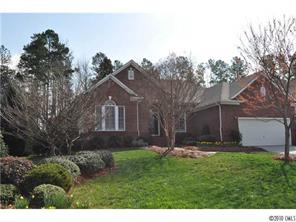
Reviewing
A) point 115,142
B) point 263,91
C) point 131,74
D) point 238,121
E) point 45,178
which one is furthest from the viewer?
point 131,74

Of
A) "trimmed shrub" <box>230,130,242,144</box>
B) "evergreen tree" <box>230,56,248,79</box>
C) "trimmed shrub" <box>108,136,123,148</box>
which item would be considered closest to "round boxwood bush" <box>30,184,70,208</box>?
"evergreen tree" <box>230,56,248,79</box>

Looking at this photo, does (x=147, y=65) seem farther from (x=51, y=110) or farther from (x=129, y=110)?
(x=51, y=110)

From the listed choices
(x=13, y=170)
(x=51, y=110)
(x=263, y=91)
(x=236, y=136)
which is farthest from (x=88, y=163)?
(x=236, y=136)

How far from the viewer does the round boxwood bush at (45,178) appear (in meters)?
8.77

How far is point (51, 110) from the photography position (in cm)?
1252

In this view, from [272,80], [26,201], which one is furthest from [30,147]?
[272,80]

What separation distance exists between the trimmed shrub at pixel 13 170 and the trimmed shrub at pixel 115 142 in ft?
35.0

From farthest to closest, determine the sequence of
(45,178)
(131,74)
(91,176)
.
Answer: (131,74)
(91,176)
(45,178)

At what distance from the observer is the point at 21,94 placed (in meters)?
13.0

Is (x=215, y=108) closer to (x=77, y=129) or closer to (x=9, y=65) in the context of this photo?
(x=77, y=129)

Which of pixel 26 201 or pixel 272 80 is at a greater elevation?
pixel 272 80

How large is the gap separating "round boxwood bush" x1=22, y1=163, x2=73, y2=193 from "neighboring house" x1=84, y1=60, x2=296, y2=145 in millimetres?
11356

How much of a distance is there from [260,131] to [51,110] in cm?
1430

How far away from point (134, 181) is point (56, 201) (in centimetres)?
308
